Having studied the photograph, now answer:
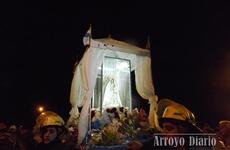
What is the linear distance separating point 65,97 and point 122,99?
11.7 meters

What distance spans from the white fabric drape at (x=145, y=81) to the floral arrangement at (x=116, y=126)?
402 mm

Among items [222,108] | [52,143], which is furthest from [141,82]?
[222,108]

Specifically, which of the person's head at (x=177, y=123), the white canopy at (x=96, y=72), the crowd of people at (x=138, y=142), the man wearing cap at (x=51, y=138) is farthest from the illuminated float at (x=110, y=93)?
the person's head at (x=177, y=123)

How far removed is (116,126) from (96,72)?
1444 mm

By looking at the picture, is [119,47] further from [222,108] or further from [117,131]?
[222,108]

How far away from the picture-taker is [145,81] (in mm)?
7855

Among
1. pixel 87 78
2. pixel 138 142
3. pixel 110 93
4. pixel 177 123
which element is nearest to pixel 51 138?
pixel 138 142

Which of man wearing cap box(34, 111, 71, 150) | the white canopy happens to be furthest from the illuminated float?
man wearing cap box(34, 111, 71, 150)

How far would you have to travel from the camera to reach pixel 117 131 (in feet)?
21.9

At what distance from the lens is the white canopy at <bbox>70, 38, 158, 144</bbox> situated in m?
6.40

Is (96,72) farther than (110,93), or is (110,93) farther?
(110,93)

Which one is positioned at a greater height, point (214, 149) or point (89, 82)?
point (89, 82)

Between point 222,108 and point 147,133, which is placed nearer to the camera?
point 147,133

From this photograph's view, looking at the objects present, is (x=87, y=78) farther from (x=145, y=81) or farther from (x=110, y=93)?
(x=145, y=81)
